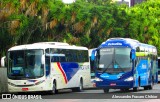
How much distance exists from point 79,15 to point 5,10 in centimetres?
1296

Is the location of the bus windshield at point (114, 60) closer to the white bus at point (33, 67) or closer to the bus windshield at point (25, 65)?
the white bus at point (33, 67)

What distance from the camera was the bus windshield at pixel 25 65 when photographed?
3042cm

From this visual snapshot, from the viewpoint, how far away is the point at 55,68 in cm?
3191

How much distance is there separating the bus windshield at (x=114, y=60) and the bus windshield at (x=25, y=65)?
11.7ft

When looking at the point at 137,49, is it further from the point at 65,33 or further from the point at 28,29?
the point at 65,33

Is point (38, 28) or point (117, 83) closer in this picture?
point (117, 83)

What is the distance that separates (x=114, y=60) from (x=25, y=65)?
16.9ft

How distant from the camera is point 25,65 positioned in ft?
99.8

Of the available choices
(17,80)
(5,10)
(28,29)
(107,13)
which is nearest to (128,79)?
(17,80)

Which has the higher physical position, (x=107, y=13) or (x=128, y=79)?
(x=107, y=13)

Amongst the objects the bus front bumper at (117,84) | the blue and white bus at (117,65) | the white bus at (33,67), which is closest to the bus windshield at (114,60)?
the blue and white bus at (117,65)

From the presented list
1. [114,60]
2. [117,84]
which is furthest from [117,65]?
[117,84]

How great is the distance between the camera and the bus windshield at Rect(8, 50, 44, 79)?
3042cm

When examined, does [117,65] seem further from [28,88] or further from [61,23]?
[61,23]
